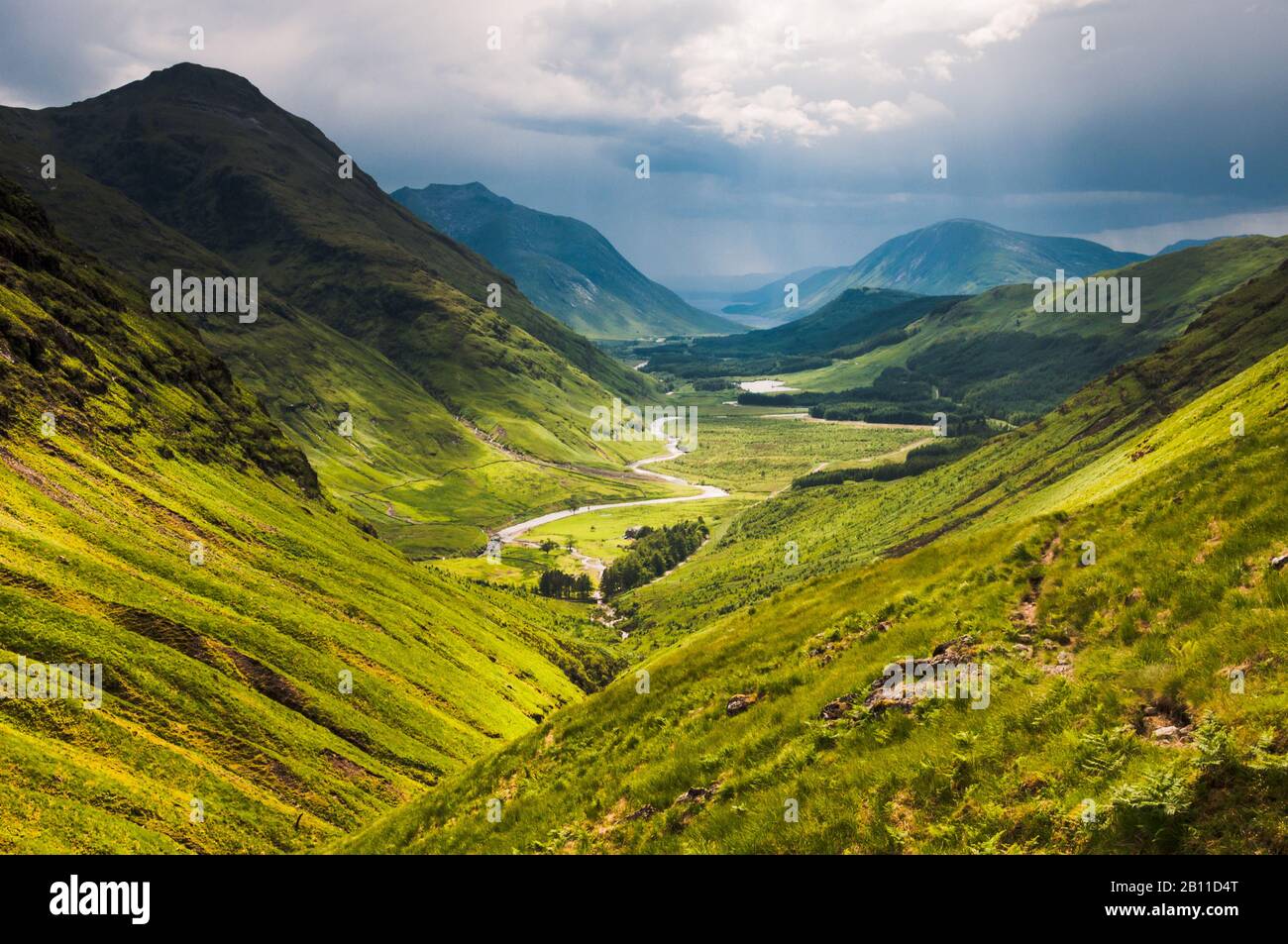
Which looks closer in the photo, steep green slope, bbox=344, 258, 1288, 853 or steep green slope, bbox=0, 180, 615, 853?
steep green slope, bbox=344, 258, 1288, 853

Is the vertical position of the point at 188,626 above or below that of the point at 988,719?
below

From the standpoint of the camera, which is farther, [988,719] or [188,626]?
[188,626]

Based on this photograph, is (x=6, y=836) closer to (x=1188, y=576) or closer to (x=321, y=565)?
(x=1188, y=576)

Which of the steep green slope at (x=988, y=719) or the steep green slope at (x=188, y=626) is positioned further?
the steep green slope at (x=188, y=626)

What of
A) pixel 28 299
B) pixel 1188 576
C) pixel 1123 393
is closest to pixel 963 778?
pixel 1188 576
